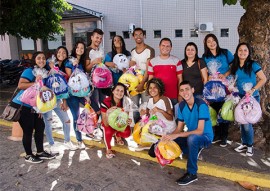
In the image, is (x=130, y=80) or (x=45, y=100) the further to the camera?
(x=130, y=80)

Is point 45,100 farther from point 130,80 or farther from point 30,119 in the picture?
point 130,80

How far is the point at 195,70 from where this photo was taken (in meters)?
4.24

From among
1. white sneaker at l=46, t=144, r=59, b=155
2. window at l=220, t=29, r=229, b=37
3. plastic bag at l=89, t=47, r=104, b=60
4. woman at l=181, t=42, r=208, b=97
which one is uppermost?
window at l=220, t=29, r=229, b=37

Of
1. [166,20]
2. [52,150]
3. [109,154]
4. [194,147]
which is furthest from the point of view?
[166,20]

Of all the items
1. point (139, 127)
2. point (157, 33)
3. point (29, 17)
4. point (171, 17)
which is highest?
point (171, 17)

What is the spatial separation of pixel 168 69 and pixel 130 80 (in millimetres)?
650

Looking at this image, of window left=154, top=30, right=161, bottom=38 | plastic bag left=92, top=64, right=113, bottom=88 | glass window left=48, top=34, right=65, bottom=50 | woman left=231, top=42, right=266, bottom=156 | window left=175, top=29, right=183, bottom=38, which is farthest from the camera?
glass window left=48, top=34, right=65, bottom=50

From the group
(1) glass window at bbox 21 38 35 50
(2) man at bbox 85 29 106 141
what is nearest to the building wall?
(1) glass window at bbox 21 38 35 50

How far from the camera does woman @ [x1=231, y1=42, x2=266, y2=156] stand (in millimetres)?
4062

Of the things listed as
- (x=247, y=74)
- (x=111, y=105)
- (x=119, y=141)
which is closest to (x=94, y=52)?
(x=111, y=105)

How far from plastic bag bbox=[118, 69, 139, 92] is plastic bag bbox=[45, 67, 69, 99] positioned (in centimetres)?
90

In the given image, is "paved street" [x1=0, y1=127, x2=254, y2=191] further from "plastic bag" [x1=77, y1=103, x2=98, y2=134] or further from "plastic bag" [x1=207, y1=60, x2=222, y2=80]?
"plastic bag" [x1=207, y1=60, x2=222, y2=80]

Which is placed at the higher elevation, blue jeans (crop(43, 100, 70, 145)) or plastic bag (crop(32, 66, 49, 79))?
plastic bag (crop(32, 66, 49, 79))

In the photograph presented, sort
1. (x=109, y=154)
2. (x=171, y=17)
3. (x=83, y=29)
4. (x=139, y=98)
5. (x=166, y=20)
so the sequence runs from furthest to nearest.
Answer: (x=83, y=29)
(x=166, y=20)
(x=171, y=17)
(x=139, y=98)
(x=109, y=154)
